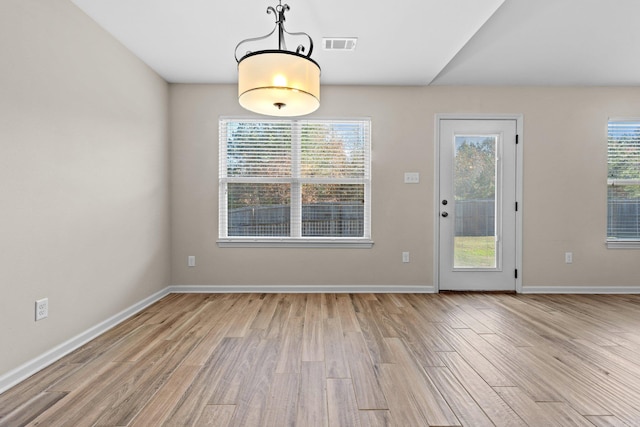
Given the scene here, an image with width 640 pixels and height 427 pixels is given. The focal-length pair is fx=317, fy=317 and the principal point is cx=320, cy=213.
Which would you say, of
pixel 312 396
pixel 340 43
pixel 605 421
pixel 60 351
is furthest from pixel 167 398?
pixel 340 43

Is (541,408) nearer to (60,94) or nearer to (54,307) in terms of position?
(54,307)

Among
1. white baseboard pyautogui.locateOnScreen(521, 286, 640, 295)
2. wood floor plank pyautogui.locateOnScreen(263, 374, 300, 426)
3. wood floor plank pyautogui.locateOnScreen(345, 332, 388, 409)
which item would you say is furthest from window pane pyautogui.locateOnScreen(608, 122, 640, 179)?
wood floor plank pyautogui.locateOnScreen(263, 374, 300, 426)

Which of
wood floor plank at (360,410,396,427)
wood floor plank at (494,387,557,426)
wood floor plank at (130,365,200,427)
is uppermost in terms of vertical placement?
wood floor plank at (360,410,396,427)

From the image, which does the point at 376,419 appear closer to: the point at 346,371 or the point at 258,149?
the point at 346,371

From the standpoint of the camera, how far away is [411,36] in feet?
8.82

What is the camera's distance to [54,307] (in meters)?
2.14

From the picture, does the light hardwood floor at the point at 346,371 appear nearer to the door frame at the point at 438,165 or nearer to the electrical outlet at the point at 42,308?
the electrical outlet at the point at 42,308

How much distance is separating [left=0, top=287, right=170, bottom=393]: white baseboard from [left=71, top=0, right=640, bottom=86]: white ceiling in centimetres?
243

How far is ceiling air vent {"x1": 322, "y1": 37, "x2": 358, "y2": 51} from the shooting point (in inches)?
108

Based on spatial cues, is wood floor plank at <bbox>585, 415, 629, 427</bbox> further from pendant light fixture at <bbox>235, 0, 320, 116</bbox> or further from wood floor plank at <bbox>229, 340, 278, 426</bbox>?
pendant light fixture at <bbox>235, 0, 320, 116</bbox>

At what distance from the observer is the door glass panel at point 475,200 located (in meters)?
3.87

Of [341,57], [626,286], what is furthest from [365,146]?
[626,286]

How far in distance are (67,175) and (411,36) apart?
287 centimetres

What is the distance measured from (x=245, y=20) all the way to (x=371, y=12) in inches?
38.2
